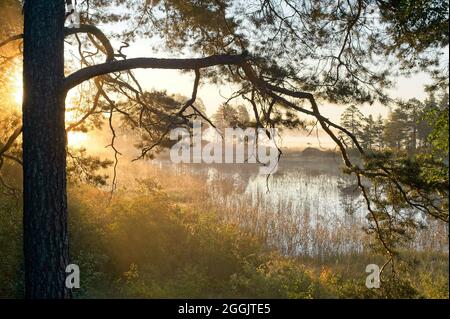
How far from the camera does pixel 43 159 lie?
172 inches

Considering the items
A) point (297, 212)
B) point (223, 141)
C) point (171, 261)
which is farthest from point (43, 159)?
point (297, 212)

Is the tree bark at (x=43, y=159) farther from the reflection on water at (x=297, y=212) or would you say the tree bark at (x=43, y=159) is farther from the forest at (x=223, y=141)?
the reflection on water at (x=297, y=212)

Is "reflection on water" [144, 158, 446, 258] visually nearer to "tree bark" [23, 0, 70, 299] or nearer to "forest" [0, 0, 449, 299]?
"forest" [0, 0, 449, 299]

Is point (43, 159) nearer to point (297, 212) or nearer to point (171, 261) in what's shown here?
point (171, 261)

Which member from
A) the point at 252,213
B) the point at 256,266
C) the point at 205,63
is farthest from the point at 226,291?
the point at 205,63

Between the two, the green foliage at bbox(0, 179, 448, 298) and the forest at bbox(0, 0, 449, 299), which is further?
the green foliage at bbox(0, 179, 448, 298)

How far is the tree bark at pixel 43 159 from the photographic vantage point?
4.36 meters

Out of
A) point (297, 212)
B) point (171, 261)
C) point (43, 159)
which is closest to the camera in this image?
point (43, 159)

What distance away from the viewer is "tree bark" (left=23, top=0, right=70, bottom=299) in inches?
172

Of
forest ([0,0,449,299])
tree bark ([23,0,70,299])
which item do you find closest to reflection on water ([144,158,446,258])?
forest ([0,0,449,299])

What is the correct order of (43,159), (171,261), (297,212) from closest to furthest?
(43,159) → (171,261) → (297,212)
